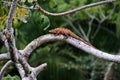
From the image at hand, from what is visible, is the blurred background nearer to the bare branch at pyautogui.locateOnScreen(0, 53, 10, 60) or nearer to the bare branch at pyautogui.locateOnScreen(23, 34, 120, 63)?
the bare branch at pyautogui.locateOnScreen(23, 34, 120, 63)

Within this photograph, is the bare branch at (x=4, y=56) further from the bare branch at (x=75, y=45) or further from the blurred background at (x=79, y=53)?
the blurred background at (x=79, y=53)

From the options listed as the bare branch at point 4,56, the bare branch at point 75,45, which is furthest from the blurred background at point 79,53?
the bare branch at point 4,56

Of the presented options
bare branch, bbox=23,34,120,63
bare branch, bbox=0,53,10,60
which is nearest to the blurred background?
bare branch, bbox=23,34,120,63

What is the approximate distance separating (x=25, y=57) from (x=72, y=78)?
185 inches

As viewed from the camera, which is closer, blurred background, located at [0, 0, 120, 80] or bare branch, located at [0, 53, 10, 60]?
bare branch, located at [0, 53, 10, 60]

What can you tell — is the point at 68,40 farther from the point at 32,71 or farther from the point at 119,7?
the point at 119,7

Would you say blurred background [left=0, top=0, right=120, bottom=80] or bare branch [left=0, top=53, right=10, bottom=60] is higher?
bare branch [left=0, top=53, right=10, bottom=60]

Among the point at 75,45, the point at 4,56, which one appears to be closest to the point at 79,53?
the point at 75,45

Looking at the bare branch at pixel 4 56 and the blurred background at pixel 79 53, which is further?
the blurred background at pixel 79 53

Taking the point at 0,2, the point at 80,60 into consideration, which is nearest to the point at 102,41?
the point at 80,60

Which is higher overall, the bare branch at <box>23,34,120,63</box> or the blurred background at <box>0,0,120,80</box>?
the bare branch at <box>23,34,120,63</box>

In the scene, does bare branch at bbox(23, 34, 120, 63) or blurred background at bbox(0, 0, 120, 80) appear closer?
bare branch at bbox(23, 34, 120, 63)

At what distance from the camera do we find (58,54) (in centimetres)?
686

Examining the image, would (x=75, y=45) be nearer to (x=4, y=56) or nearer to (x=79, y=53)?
(x=4, y=56)
